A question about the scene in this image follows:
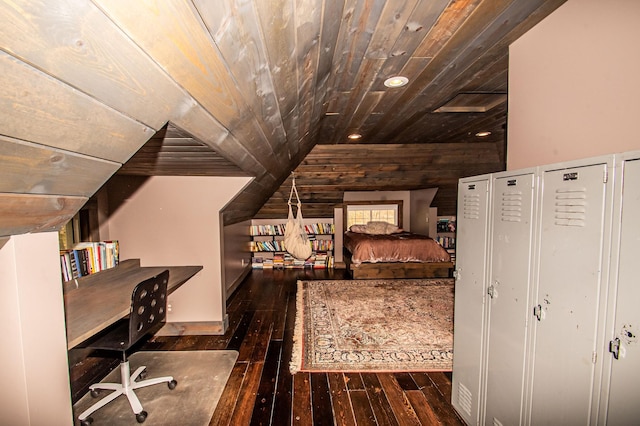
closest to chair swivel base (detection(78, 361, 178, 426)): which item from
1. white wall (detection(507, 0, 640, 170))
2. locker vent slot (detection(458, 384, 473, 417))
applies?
locker vent slot (detection(458, 384, 473, 417))

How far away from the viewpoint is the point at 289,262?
570 centimetres

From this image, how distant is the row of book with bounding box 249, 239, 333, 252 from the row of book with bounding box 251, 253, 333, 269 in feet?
0.44

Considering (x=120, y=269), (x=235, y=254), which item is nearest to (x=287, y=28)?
(x=120, y=269)

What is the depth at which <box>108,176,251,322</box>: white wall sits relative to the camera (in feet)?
9.29

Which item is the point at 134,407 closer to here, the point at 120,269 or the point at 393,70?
the point at 120,269

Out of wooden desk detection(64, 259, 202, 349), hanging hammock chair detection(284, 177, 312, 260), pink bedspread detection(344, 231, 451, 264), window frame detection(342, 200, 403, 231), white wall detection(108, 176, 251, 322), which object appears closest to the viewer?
wooden desk detection(64, 259, 202, 349)

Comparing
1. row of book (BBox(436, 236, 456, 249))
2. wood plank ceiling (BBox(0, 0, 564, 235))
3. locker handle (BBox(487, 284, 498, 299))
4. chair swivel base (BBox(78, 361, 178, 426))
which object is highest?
wood plank ceiling (BBox(0, 0, 564, 235))

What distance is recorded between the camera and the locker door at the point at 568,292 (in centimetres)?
100

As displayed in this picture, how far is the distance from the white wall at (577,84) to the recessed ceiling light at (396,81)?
0.57 meters

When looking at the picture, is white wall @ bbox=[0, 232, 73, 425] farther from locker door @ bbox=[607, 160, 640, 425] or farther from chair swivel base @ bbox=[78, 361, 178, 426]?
locker door @ bbox=[607, 160, 640, 425]

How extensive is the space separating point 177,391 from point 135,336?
62 cm

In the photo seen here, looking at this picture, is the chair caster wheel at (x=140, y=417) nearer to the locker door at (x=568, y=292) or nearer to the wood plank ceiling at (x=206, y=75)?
the wood plank ceiling at (x=206, y=75)

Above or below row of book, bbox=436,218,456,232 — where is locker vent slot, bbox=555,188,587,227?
above

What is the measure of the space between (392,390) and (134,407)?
5.69 feet
